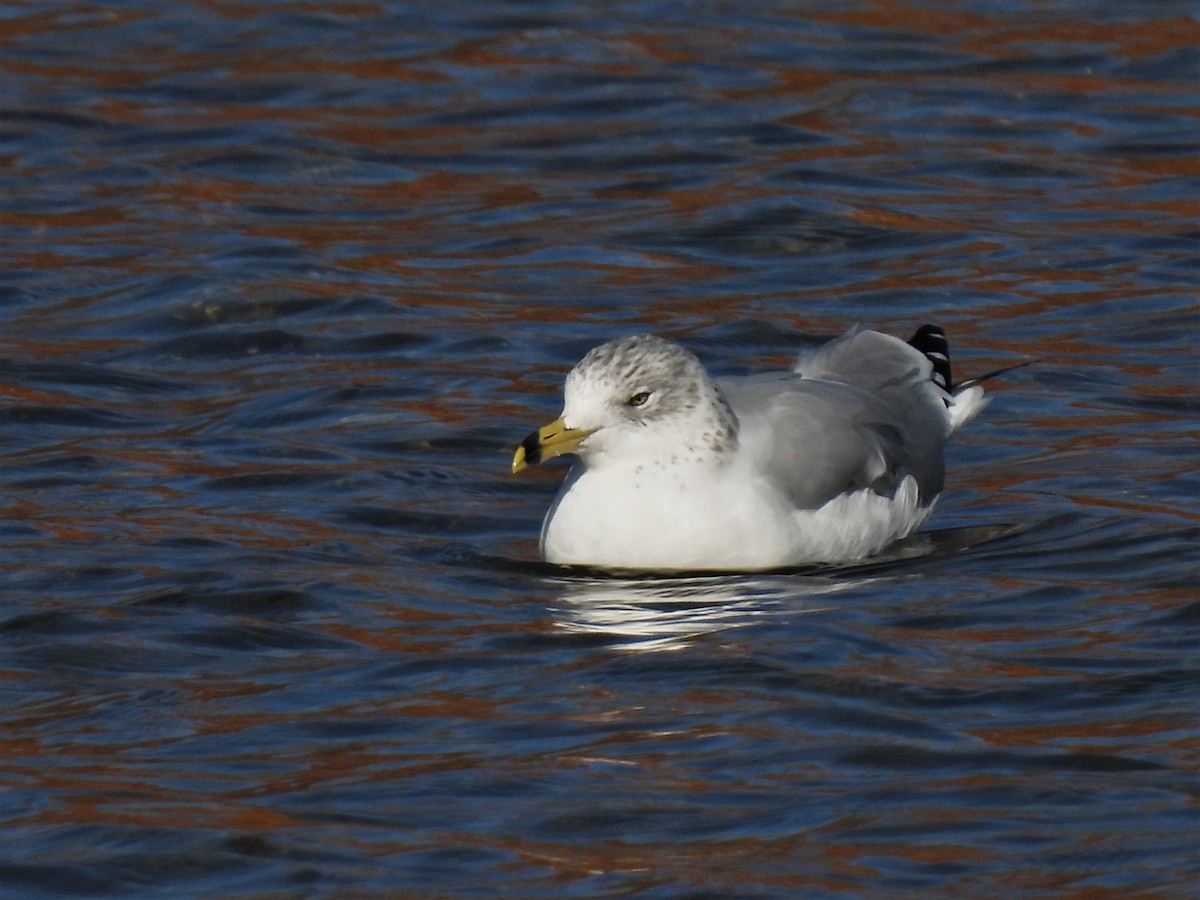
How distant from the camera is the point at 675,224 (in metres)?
13.8

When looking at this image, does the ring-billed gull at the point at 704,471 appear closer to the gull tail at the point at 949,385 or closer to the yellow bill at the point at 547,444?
the yellow bill at the point at 547,444

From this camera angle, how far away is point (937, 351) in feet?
33.0

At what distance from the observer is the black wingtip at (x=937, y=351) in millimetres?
9977

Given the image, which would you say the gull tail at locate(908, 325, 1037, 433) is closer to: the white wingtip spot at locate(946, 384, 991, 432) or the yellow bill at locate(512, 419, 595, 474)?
the white wingtip spot at locate(946, 384, 991, 432)

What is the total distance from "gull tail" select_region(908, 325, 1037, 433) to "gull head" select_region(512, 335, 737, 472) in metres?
1.56

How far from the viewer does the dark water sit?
237 inches

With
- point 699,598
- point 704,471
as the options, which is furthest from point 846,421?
point 699,598

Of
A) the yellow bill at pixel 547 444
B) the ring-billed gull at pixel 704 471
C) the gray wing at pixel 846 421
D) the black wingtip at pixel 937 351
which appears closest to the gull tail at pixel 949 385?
the black wingtip at pixel 937 351

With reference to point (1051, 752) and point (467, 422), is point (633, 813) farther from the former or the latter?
point (467, 422)

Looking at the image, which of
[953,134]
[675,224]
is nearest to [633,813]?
[675,224]

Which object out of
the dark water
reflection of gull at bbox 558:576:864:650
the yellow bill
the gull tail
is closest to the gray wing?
the gull tail

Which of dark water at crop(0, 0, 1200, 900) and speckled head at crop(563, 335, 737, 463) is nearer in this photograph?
dark water at crop(0, 0, 1200, 900)

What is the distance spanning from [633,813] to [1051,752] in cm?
106

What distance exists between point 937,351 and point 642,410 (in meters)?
1.97
